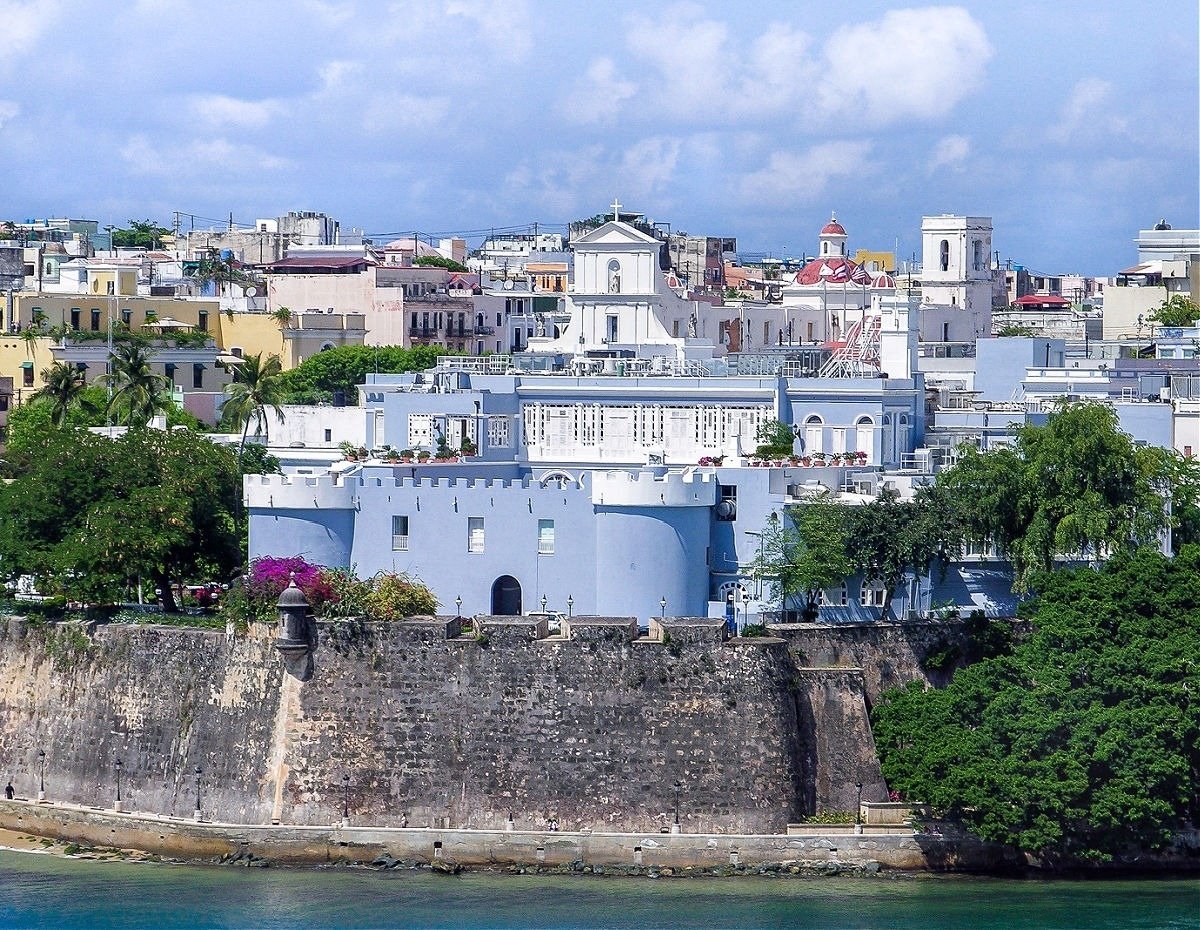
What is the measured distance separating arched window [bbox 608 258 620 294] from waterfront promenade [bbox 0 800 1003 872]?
19169 mm

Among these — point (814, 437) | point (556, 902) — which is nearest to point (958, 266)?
point (814, 437)

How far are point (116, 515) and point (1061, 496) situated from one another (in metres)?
15.1

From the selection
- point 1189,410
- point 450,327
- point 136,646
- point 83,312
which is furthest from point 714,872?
point 450,327

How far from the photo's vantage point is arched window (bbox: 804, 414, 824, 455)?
51.2 meters

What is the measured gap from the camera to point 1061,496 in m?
46.4

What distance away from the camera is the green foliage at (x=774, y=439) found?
1981 inches

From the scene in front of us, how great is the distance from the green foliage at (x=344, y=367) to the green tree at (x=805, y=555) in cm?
2798

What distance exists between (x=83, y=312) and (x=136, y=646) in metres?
32.7

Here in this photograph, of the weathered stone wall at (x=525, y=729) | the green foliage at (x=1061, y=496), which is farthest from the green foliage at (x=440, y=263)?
the weathered stone wall at (x=525, y=729)

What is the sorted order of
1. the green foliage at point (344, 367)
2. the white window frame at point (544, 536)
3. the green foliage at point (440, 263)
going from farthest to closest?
the green foliage at point (440, 263)
the green foliage at point (344, 367)
the white window frame at point (544, 536)

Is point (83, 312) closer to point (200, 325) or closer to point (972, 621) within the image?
point (200, 325)

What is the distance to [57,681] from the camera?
152 ft

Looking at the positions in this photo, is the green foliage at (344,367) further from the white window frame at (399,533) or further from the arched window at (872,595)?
the arched window at (872,595)

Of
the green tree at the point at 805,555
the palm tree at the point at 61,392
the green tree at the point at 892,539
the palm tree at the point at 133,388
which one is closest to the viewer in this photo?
the green tree at the point at 805,555
